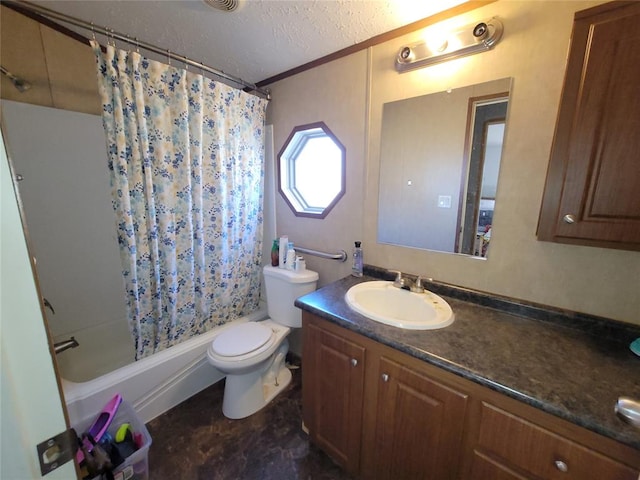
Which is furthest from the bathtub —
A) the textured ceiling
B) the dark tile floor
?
the textured ceiling

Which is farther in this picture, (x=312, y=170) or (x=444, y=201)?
(x=312, y=170)

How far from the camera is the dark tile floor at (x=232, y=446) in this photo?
4.30 ft

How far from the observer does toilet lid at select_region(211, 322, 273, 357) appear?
1500 mm

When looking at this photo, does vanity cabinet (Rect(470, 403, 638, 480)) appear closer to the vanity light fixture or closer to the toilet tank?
the toilet tank

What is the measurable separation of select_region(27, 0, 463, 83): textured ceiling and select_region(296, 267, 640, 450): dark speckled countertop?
4.61 feet

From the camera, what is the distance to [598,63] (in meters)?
0.78

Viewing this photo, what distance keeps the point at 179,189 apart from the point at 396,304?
1.47 m

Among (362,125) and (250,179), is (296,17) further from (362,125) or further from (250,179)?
(250,179)

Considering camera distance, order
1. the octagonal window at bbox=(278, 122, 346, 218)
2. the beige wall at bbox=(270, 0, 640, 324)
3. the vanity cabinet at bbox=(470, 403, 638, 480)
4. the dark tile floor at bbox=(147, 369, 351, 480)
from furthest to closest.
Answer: the octagonal window at bbox=(278, 122, 346, 218) → the dark tile floor at bbox=(147, 369, 351, 480) → the beige wall at bbox=(270, 0, 640, 324) → the vanity cabinet at bbox=(470, 403, 638, 480)

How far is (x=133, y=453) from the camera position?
107 centimetres

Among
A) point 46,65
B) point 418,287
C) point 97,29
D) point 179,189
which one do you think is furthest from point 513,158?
point 46,65

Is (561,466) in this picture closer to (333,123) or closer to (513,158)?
(513,158)

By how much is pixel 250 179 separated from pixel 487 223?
62.7 inches

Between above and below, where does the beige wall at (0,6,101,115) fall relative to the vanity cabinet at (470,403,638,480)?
above
